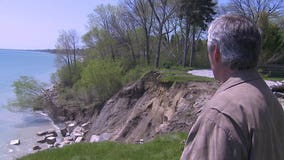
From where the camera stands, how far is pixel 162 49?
51.0 m

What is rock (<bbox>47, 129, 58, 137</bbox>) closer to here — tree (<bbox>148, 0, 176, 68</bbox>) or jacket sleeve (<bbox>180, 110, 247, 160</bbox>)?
tree (<bbox>148, 0, 176, 68</bbox>)

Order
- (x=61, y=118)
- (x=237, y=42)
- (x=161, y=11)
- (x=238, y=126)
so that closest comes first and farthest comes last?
1. (x=238, y=126)
2. (x=237, y=42)
3. (x=161, y=11)
4. (x=61, y=118)

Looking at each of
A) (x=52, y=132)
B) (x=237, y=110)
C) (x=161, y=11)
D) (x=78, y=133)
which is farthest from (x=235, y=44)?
(x=161, y=11)

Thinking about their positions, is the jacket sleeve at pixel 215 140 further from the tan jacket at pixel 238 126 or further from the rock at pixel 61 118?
the rock at pixel 61 118

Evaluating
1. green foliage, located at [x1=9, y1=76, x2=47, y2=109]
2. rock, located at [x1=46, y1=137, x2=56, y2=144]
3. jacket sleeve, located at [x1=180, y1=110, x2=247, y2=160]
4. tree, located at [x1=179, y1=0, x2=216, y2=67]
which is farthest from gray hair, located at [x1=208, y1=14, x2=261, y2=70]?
green foliage, located at [x1=9, y1=76, x2=47, y2=109]

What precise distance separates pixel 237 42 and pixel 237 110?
0.39 m

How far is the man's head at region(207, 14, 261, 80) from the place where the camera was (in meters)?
2.23

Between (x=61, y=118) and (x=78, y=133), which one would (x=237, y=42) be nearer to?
(x=78, y=133)

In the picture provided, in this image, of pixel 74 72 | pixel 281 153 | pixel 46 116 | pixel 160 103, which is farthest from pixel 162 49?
pixel 281 153

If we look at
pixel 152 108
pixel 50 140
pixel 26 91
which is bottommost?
pixel 50 140

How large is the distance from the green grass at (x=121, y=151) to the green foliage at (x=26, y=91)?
127 feet

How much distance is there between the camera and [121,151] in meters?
8.20

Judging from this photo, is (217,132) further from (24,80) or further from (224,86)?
(24,80)

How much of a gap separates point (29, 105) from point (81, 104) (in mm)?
8645
